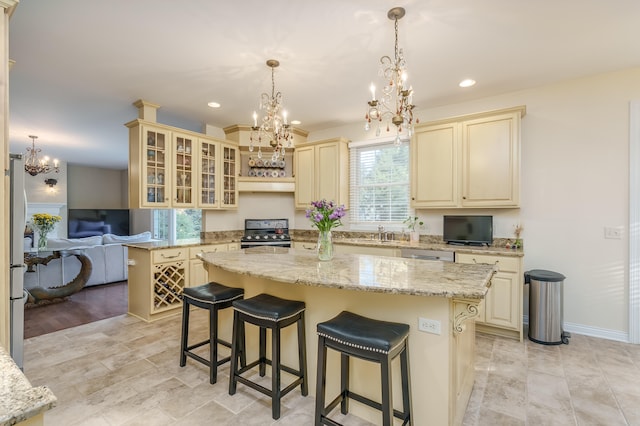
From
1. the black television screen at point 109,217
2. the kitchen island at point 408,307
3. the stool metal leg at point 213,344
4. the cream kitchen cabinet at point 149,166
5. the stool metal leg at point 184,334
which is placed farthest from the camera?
the black television screen at point 109,217

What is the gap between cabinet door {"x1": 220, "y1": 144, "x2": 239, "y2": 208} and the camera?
16.0 feet

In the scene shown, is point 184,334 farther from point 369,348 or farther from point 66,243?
point 66,243

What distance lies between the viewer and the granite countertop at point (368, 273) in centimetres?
163

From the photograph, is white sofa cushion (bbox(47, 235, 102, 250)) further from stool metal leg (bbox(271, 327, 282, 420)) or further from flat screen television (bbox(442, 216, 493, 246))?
flat screen television (bbox(442, 216, 493, 246))

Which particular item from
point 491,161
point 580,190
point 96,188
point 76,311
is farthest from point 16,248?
point 96,188

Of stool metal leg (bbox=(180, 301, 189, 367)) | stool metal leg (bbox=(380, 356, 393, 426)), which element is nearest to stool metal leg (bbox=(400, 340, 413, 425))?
stool metal leg (bbox=(380, 356, 393, 426))

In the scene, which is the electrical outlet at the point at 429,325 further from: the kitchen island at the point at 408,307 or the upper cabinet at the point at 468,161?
the upper cabinet at the point at 468,161

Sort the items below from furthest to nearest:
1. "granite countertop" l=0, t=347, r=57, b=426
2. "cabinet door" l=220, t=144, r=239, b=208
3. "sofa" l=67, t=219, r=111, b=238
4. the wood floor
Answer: "sofa" l=67, t=219, r=111, b=238, "cabinet door" l=220, t=144, r=239, b=208, the wood floor, "granite countertop" l=0, t=347, r=57, b=426

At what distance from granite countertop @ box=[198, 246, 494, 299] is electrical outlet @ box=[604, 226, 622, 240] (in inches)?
81.9

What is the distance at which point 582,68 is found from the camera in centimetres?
312

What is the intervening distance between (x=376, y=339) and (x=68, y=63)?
3644mm

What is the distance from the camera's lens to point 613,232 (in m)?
3.24

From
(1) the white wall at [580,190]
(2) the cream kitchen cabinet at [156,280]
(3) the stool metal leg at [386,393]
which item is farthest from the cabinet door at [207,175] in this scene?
(1) the white wall at [580,190]

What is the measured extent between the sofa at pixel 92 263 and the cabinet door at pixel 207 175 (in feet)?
5.51
